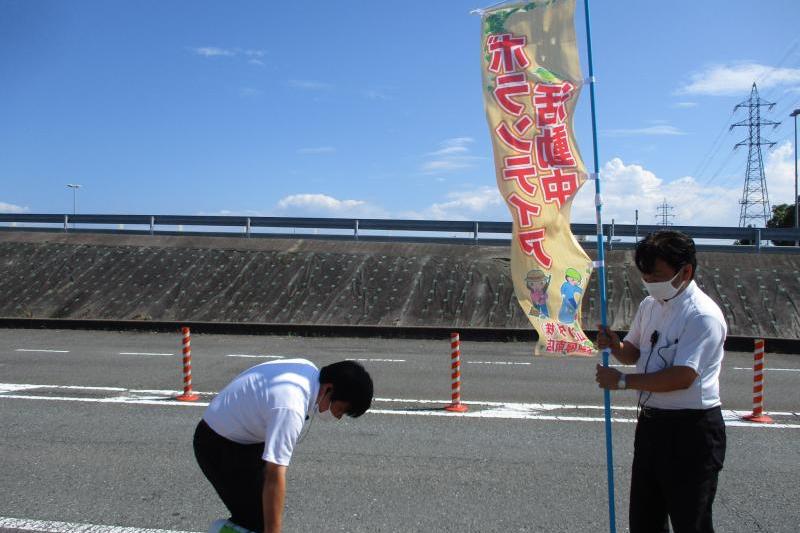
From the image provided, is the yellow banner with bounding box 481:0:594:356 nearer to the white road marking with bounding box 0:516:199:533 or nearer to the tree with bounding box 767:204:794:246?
the white road marking with bounding box 0:516:199:533

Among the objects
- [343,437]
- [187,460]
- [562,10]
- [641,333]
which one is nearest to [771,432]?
[343,437]

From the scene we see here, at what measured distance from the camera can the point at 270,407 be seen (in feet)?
9.39

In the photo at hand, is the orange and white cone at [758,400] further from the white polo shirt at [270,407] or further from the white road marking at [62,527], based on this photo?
the white polo shirt at [270,407]

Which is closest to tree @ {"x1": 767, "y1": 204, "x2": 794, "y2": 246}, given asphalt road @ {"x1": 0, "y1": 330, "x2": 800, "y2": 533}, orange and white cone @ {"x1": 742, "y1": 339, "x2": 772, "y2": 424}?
asphalt road @ {"x1": 0, "y1": 330, "x2": 800, "y2": 533}

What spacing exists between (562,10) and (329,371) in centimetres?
277

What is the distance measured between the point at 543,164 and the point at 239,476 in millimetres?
2599

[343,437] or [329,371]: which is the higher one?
[329,371]

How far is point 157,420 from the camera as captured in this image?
26.2 ft

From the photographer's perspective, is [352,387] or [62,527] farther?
[62,527]

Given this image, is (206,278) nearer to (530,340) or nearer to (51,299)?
(51,299)

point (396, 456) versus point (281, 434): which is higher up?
point (281, 434)

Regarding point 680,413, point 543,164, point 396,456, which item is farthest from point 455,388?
point 680,413

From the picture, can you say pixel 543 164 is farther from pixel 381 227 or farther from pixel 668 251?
pixel 381 227

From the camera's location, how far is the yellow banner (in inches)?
164
